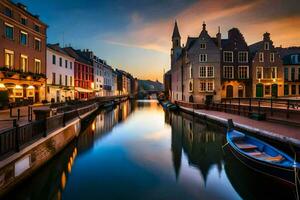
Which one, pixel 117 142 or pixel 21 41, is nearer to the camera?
pixel 117 142

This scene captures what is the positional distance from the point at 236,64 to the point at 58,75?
35.6m

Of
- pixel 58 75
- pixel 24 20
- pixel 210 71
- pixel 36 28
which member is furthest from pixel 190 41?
pixel 24 20

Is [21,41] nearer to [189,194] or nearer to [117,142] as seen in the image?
[117,142]

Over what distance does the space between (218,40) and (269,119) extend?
2739 centimetres

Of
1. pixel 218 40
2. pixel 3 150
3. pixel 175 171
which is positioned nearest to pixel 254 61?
pixel 218 40

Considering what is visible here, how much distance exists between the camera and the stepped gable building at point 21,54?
24625mm

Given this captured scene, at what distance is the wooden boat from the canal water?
60cm

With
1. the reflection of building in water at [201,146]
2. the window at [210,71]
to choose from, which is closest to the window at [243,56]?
the window at [210,71]

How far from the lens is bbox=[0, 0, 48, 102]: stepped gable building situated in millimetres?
24625

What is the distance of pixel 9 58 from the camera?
2575 centimetres

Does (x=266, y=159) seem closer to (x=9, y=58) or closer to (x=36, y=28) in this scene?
(x=9, y=58)

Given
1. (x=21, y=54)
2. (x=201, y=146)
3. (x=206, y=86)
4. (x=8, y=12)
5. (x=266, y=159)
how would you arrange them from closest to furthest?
1. (x=266, y=159)
2. (x=201, y=146)
3. (x=8, y=12)
4. (x=21, y=54)
5. (x=206, y=86)

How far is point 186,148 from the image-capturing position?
1823 centimetres

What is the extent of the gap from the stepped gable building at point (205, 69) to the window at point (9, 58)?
30.9m
